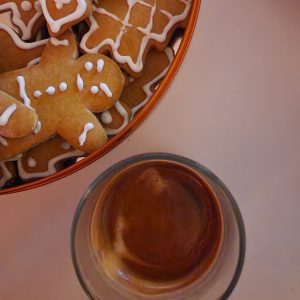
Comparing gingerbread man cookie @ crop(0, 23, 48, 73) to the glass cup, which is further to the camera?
gingerbread man cookie @ crop(0, 23, 48, 73)

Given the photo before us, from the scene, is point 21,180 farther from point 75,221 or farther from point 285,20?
point 285,20

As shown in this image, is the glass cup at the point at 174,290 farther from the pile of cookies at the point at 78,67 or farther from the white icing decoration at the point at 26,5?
the white icing decoration at the point at 26,5

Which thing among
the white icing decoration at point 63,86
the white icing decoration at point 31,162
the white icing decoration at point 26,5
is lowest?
the white icing decoration at point 31,162

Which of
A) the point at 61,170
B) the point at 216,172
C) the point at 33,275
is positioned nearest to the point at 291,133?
the point at 216,172

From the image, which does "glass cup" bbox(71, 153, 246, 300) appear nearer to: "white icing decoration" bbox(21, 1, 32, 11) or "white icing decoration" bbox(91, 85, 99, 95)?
"white icing decoration" bbox(91, 85, 99, 95)

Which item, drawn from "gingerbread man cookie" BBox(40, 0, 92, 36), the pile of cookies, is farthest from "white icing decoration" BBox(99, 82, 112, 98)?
"gingerbread man cookie" BBox(40, 0, 92, 36)

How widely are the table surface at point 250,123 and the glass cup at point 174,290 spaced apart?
0.26 ft

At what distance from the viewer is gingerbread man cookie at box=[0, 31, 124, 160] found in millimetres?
703

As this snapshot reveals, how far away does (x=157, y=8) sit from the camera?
71cm

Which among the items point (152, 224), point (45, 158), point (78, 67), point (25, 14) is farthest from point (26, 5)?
point (152, 224)

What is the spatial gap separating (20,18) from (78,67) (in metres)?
0.12

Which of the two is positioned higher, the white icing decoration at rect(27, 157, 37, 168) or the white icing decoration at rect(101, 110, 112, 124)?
the white icing decoration at rect(101, 110, 112, 124)

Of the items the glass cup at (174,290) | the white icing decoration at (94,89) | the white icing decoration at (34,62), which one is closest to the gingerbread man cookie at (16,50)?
the white icing decoration at (34,62)

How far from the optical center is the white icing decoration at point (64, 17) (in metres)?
0.69
